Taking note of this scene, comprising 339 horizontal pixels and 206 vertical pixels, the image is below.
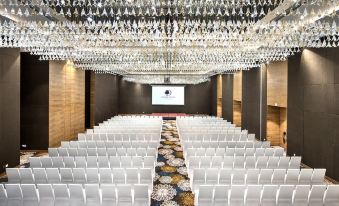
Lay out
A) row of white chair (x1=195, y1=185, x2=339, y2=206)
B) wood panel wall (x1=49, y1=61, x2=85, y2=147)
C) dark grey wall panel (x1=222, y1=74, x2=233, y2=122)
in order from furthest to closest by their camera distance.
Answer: dark grey wall panel (x1=222, y1=74, x2=233, y2=122) < wood panel wall (x1=49, y1=61, x2=85, y2=147) < row of white chair (x1=195, y1=185, x2=339, y2=206)

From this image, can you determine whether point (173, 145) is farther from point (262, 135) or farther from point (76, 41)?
point (76, 41)

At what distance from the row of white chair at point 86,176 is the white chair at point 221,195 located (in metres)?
2.16

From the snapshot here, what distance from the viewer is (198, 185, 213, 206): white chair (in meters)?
6.98

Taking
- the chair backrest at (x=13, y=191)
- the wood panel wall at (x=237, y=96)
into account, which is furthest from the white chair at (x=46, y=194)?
the wood panel wall at (x=237, y=96)

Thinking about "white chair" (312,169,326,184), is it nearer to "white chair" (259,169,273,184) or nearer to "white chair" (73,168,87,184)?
"white chair" (259,169,273,184)

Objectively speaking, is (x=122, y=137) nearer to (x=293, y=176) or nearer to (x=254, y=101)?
(x=293, y=176)

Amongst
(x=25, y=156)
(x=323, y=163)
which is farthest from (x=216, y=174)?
(x=25, y=156)

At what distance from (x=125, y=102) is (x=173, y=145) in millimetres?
21812

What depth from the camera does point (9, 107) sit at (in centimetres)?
1177

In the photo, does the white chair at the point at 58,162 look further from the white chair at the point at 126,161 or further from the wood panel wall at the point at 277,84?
the wood panel wall at the point at 277,84

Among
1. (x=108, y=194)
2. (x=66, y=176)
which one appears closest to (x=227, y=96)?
(x=66, y=176)

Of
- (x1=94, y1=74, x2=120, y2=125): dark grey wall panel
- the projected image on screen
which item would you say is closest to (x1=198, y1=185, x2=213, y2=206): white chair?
(x1=94, y1=74, x2=120, y2=125): dark grey wall panel

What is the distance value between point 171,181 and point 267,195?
12.9 ft

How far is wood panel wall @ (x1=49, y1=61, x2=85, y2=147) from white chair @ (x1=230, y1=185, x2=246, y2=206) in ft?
38.9
